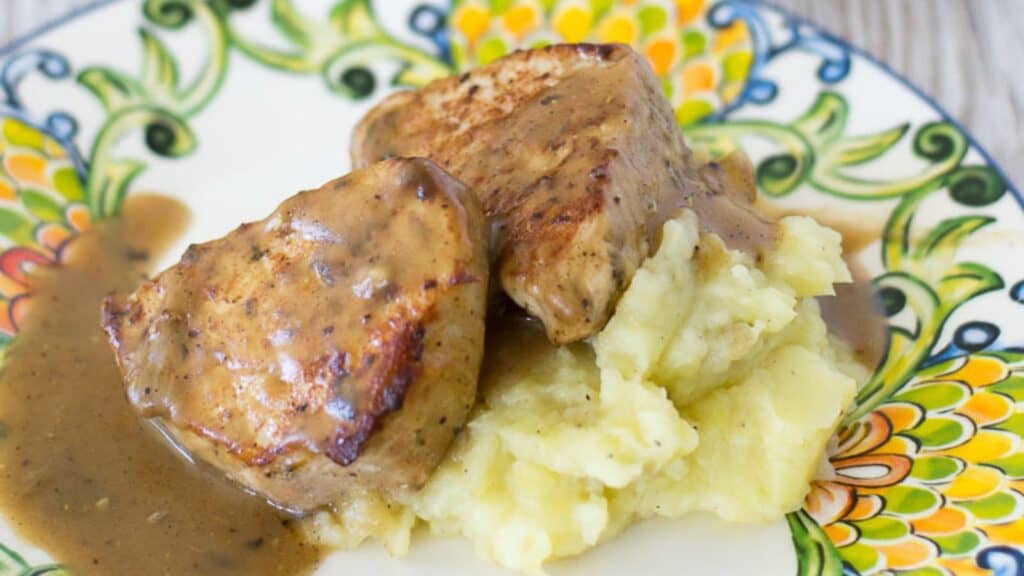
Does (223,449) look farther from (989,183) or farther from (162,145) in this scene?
(989,183)

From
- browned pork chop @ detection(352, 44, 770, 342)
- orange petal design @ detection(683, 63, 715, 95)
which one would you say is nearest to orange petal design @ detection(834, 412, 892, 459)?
browned pork chop @ detection(352, 44, 770, 342)

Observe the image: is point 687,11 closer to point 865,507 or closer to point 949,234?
point 949,234

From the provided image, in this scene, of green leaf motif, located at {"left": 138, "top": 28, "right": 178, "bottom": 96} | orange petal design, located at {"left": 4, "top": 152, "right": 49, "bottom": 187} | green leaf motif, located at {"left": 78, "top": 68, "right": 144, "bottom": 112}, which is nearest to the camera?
orange petal design, located at {"left": 4, "top": 152, "right": 49, "bottom": 187}

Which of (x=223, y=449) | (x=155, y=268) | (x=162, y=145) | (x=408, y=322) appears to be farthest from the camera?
(x=162, y=145)

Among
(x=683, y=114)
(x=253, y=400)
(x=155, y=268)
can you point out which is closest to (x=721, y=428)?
(x=253, y=400)

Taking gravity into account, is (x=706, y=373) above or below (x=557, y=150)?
below

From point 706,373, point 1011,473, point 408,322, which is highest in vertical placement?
point 408,322

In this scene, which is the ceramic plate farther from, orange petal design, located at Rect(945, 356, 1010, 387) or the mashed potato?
the mashed potato
